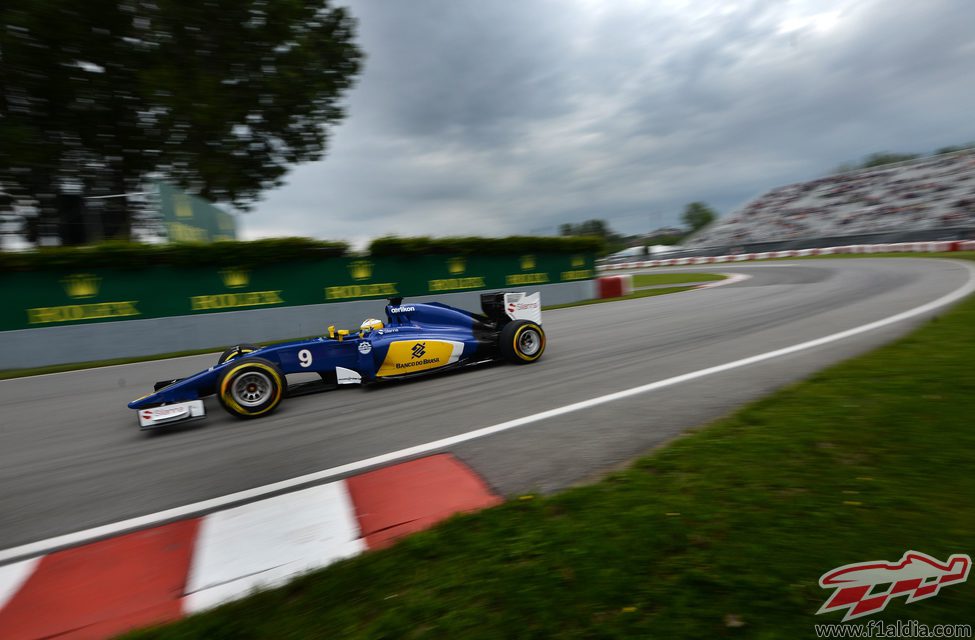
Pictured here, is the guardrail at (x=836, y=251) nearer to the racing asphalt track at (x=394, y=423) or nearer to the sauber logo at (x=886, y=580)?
the racing asphalt track at (x=394, y=423)

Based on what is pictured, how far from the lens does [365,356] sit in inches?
222

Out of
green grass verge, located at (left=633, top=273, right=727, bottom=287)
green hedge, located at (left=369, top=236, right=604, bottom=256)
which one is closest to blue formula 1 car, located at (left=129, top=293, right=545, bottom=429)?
green hedge, located at (left=369, top=236, right=604, bottom=256)

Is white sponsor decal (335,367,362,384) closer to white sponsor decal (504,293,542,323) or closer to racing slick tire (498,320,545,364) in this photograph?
racing slick tire (498,320,545,364)

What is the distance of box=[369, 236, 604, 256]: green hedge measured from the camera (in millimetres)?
14133

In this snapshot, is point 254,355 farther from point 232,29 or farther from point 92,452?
point 232,29

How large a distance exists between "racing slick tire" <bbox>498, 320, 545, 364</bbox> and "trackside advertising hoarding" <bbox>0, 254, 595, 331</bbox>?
26.0ft

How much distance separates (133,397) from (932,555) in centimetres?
761

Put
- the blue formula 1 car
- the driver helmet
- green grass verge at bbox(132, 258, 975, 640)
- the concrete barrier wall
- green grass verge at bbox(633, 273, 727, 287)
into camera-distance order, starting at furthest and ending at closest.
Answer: green grass verge at bbox(633, 273, 727, 287), the concrete barrier wall, the driver helmet, the blue formula 1 car, green grass verge at bbox(132, 258, 975, 640)

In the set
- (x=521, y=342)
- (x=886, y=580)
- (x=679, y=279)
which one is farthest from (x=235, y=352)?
(x=679, y=279)

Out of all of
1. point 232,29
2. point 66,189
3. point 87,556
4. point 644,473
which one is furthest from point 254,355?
point 66,189

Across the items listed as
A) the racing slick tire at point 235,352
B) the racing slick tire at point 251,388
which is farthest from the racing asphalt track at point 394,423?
the racing slick tire at point 235,352

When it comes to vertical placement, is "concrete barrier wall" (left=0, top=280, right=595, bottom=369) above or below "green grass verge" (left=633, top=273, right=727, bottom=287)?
above

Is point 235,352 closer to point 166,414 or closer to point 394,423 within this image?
point 166,414

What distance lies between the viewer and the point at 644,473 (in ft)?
9.42
